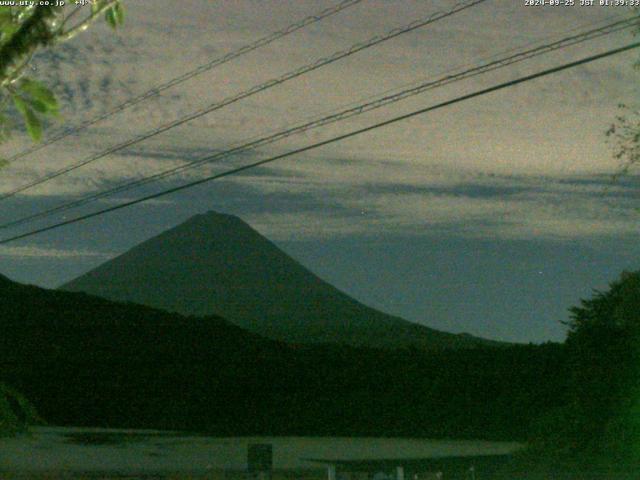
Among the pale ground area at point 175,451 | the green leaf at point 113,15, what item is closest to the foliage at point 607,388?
the pale ground area at point 175,451

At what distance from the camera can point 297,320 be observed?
561ft

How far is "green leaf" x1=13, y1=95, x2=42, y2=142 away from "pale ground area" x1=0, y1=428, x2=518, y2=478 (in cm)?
2014

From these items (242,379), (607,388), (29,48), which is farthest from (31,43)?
(242,379)

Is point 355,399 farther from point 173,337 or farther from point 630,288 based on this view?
point 630,288

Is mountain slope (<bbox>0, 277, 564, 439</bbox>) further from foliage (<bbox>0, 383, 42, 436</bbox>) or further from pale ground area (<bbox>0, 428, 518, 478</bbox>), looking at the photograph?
foliage (<bbox>0, 383, 42, 436</bbox>)

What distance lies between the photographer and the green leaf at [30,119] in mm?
4926

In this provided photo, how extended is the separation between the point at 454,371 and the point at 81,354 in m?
25.4

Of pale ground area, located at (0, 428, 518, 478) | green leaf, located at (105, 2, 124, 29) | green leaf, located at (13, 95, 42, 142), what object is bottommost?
pale ground area, located at (0, 428, 518, 478)

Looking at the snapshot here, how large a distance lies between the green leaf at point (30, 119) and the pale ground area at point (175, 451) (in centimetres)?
2014

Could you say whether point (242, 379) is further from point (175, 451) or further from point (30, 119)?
point (30, 119)

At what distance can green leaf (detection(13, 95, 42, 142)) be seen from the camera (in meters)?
4.93

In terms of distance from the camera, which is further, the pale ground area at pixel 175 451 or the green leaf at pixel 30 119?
the pale ground area at pixel 175 451

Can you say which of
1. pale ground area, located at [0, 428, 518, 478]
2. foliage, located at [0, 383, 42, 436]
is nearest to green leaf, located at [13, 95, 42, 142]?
foliage, located at [0, 383, 42, 436]

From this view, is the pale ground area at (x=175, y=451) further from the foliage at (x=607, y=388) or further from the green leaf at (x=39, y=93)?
the green leaf at (x=39, y=93)
